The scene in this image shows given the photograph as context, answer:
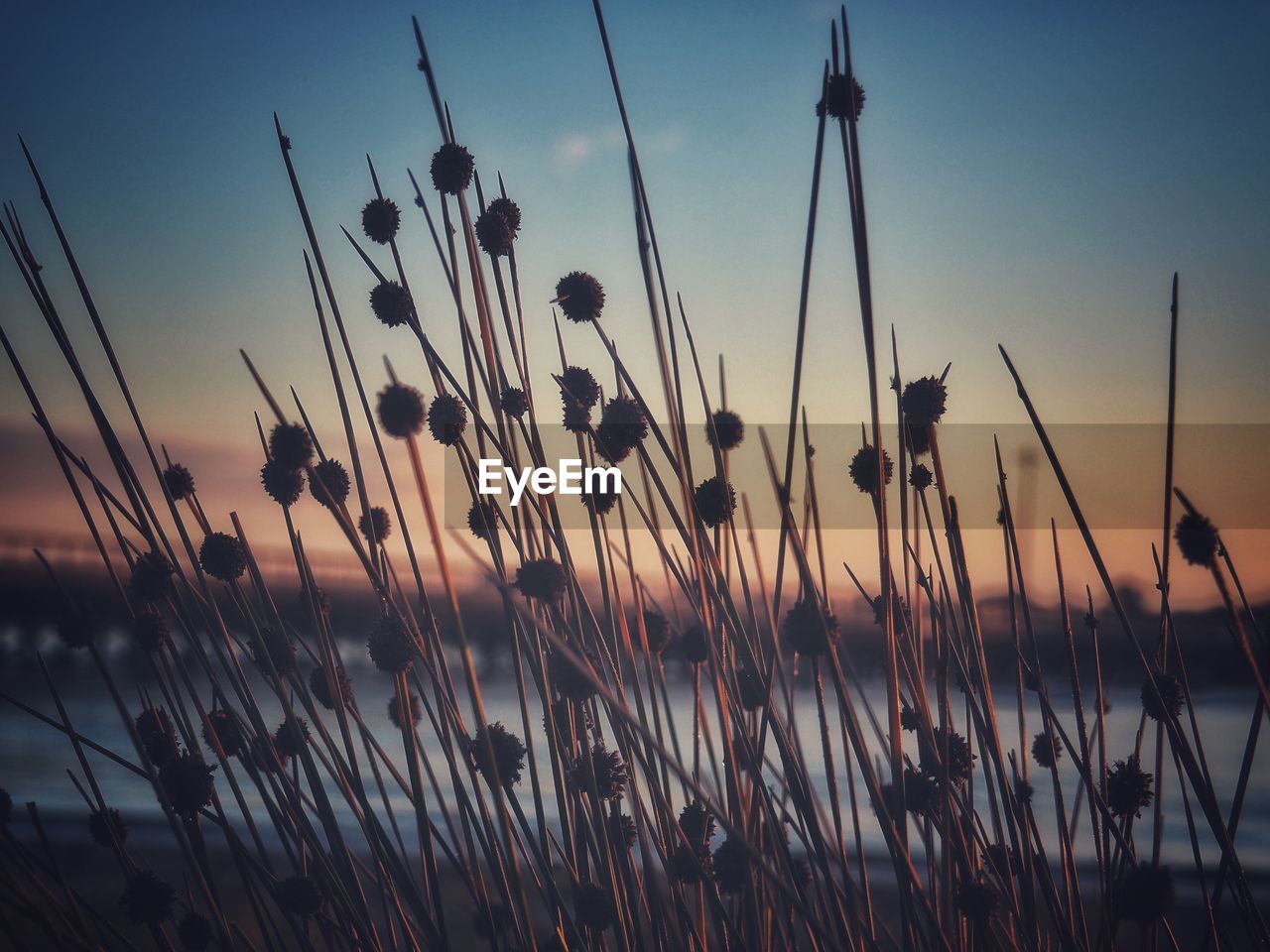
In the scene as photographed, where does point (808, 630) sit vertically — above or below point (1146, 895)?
above

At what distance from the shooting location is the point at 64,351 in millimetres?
552

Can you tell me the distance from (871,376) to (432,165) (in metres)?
0.36

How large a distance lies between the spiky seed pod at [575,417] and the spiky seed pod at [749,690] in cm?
19

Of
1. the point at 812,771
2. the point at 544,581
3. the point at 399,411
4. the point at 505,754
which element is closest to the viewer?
the point at 399,411

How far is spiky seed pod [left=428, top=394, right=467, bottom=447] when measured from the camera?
0.61 metres

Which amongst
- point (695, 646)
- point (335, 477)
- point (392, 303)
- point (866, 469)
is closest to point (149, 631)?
point (335, 477)

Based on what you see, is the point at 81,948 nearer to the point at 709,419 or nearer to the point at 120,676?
the point at 709,419

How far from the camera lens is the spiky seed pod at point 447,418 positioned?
24.2 inches

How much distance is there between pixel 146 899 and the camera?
64cm

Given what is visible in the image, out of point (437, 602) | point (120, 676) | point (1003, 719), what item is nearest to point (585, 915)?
point (437, 602)

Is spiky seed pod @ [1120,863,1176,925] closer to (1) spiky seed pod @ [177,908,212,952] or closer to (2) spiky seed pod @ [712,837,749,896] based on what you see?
(2) spiky seed pod @ [712,837,749,896]

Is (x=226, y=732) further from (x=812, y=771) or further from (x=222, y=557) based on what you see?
(x=812, y=771)

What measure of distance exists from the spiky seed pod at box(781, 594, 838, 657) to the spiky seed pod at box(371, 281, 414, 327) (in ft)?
1.10

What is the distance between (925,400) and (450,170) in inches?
15.3
